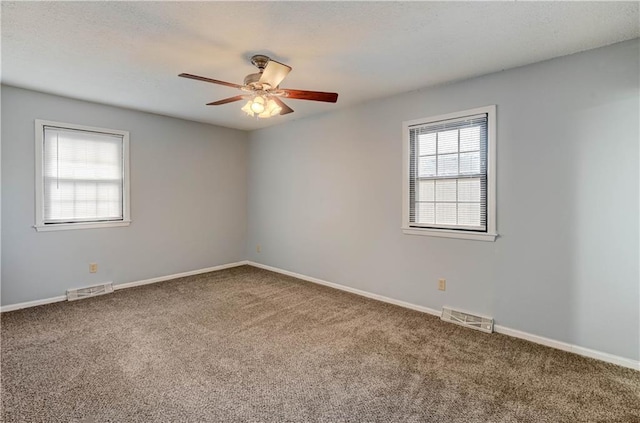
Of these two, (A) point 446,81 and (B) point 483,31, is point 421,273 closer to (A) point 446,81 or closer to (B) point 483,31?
(A) point 446,81

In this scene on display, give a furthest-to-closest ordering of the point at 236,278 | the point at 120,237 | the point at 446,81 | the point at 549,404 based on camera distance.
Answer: the point at 236,278 < the point at 120,237 < the point at 446,81 < the point at 549,404

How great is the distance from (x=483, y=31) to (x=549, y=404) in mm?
2525

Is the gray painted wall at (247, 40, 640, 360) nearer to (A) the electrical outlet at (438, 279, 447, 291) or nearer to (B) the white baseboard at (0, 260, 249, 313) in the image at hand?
(A) the electrical outlet at (438, 279, 447, 291)

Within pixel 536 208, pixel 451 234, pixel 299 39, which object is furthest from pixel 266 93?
pixel 536 208

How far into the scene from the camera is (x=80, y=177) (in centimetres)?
398

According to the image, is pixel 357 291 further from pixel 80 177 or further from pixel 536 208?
pixel 80 177

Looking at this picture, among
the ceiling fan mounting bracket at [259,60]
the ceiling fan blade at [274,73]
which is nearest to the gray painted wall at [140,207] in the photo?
the ceiling fan mounting bracket at [259,60]

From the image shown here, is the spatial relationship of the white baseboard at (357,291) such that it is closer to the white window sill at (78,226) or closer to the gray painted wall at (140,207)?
the gray painted wall at (140,207)

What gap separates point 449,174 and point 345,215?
57.5 inches

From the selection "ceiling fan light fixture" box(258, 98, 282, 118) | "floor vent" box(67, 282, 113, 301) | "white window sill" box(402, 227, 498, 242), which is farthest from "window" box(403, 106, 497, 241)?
"floor vent" box(67, 282, 113, 301)

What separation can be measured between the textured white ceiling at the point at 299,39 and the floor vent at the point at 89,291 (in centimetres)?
238

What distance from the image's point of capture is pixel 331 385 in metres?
2.15

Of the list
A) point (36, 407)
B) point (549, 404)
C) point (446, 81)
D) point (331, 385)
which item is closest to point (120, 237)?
point (36, 407)

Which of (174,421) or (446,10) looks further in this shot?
(446,10)
